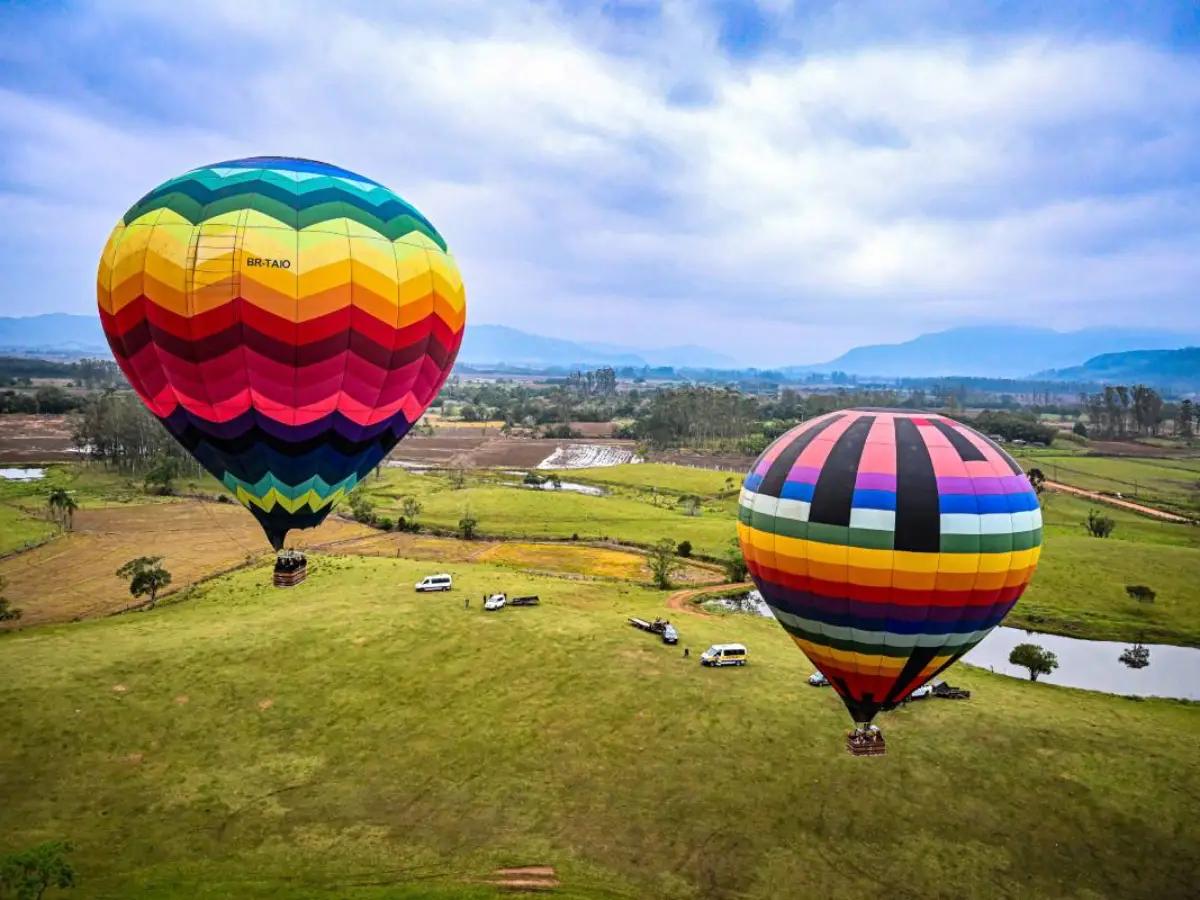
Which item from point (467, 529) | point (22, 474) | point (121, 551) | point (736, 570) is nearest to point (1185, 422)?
point (736, 570)

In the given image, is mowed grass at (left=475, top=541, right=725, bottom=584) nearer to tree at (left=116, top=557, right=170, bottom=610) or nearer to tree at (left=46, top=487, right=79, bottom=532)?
tree at (left=116, top=557, right=170, bottom=610)

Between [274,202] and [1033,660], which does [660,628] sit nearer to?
[1033,660]

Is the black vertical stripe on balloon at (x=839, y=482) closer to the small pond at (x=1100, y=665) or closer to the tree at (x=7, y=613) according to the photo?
the small pond at (x=1100, y=665)

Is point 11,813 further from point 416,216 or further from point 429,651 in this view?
point 416,216

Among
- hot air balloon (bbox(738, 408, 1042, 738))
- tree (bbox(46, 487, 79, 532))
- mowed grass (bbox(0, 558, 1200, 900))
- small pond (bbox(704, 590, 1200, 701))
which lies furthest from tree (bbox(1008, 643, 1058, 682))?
tree (bbox(46, 487, 79, 532))

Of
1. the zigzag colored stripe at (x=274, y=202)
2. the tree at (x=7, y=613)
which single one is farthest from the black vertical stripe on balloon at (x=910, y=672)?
the tree at (x=7, y=613)

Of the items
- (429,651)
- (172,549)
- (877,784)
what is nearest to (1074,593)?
(877,784)
